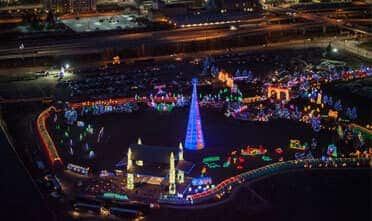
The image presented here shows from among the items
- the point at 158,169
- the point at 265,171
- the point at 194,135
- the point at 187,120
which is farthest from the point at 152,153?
the point at 187,120

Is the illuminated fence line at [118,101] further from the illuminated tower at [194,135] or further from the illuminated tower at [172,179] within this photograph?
the illuminated tower at [172,179]

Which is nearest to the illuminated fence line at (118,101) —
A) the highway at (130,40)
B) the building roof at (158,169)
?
the building roof at (158,169)

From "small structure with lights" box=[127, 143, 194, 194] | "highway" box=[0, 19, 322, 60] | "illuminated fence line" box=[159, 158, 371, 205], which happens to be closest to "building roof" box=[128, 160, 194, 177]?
"small structure with lights" box=[127, 143, 194, 194]

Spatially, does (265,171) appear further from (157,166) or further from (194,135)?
(157,166)

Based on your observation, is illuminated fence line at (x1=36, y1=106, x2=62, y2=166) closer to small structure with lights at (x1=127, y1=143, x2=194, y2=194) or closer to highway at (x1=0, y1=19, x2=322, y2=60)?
small structure with lights at (x1=127, y1=143, x2=194, y2=194)

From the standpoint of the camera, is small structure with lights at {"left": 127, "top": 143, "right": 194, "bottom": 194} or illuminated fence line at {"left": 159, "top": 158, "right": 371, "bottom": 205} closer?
illuminated fence line at {"left": 159, "top": 158, "right": 371, "bottom": 205}

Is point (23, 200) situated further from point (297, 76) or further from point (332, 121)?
point (297, 76)
